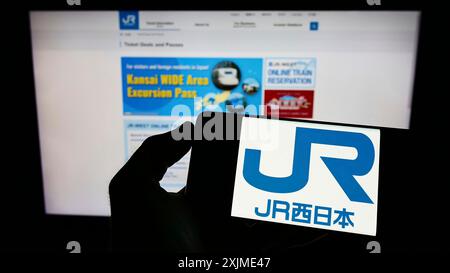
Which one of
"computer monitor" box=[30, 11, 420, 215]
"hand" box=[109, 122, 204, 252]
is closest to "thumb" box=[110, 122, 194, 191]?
"hand" box=[109, 122, 204, 252]

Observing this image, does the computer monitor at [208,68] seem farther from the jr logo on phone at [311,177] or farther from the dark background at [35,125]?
the jr logo on phone at [311,177]

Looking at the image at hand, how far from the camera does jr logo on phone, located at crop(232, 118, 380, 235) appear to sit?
337 millimetres

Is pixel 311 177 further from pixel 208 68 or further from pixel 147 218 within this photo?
pixel 208 68

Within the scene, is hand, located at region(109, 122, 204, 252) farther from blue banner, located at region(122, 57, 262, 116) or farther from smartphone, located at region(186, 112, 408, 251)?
blue banner, located at region(122, 57, 262, 116)

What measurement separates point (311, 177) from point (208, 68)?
30 centimetres

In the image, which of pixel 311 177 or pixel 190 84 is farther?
pixel 190 84

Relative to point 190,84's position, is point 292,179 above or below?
below

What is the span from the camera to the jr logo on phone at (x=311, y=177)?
13.3 inches

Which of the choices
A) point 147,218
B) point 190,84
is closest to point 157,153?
point 147,218

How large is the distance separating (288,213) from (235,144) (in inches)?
3.9

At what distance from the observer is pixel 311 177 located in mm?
352

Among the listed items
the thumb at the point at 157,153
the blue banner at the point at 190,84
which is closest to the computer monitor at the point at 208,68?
the blue banner at the point at 190,84

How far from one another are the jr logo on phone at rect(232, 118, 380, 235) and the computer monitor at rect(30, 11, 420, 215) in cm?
22
